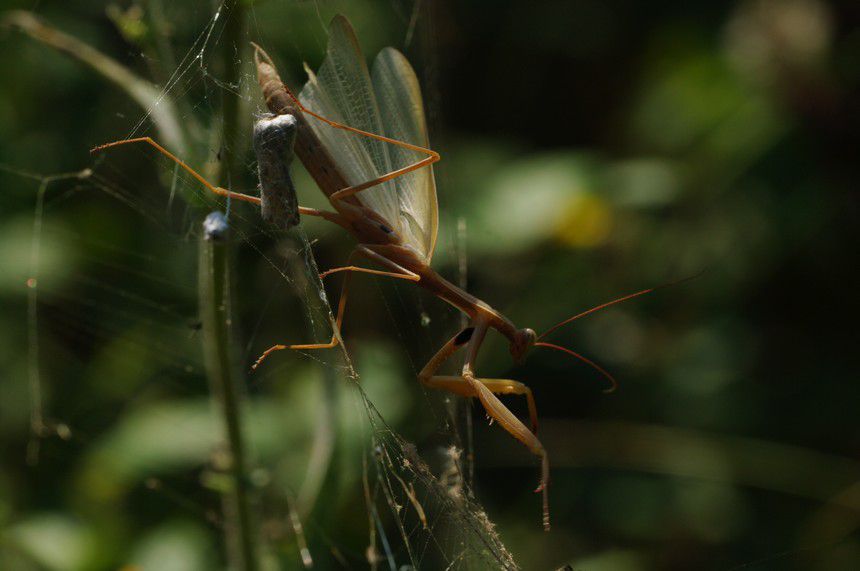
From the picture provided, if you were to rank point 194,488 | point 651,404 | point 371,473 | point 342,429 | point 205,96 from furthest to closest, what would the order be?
point 651,404 → point 194,488 → point 371,473 → point 342,429 → point 205,96

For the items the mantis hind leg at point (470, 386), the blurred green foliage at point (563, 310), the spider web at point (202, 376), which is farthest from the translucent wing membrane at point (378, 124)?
the blurred green foliage at point (563, 310)

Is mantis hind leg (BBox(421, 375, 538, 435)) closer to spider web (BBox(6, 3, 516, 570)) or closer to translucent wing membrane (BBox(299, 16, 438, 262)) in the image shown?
spider web (BBox(6, 3, 516, 570))

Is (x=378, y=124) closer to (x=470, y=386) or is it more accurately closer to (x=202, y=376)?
(x=470, y=386)

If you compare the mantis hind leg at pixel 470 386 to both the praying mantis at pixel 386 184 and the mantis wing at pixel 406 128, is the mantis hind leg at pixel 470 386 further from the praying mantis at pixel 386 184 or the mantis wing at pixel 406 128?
the mantis wing at pixel 406 128

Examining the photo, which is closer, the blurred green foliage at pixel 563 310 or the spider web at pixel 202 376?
the spider web at pixel 202 376

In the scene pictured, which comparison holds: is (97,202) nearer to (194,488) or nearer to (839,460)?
(194,488)

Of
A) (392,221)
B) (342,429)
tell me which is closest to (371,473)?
(342,429)

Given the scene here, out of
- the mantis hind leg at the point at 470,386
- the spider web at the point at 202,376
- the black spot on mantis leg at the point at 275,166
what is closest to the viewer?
the black spot on mantis leg at the point at 275,166
